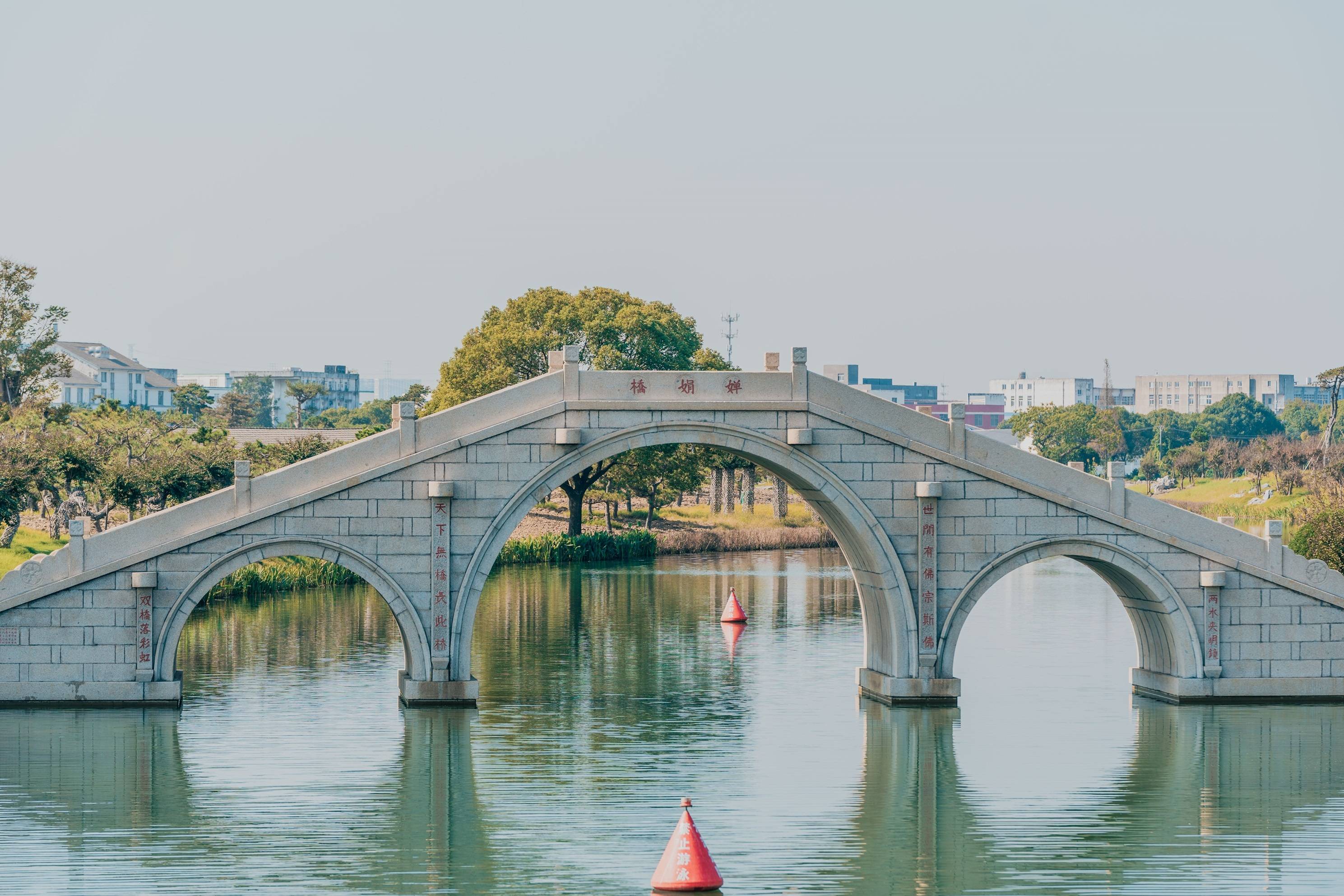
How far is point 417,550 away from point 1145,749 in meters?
13.0

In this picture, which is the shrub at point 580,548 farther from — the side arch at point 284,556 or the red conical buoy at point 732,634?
the side arch at point 284,556

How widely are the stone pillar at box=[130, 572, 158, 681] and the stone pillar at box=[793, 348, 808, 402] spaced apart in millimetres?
11671

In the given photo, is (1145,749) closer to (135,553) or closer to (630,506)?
(135,553)

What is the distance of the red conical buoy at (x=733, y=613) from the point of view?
43781mm

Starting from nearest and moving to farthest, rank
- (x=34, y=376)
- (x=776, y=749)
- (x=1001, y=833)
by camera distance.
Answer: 1. (x=1001, y=833)
2. (x=776, y=749)
3. (x=34, y=376)

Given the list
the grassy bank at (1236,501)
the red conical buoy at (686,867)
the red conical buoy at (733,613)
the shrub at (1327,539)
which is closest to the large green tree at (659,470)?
the red conical buoy at (733,613)

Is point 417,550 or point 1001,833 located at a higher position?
point 417,550

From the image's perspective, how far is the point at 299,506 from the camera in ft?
92.7

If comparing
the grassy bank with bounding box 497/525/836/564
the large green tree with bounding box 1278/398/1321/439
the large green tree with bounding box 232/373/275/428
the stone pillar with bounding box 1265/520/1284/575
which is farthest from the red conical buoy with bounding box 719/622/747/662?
the large green tree with bounding box 232/373/275/428

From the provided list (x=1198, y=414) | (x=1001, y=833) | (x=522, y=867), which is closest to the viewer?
(x=522, y=867)

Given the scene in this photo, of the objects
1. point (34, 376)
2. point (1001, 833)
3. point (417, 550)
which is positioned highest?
point (34, 376)

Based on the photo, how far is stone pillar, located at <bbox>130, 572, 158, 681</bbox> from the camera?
2755 centimetres

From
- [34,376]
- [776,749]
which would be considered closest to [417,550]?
[776,749]

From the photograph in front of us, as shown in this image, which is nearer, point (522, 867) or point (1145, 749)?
point (522, 867)
